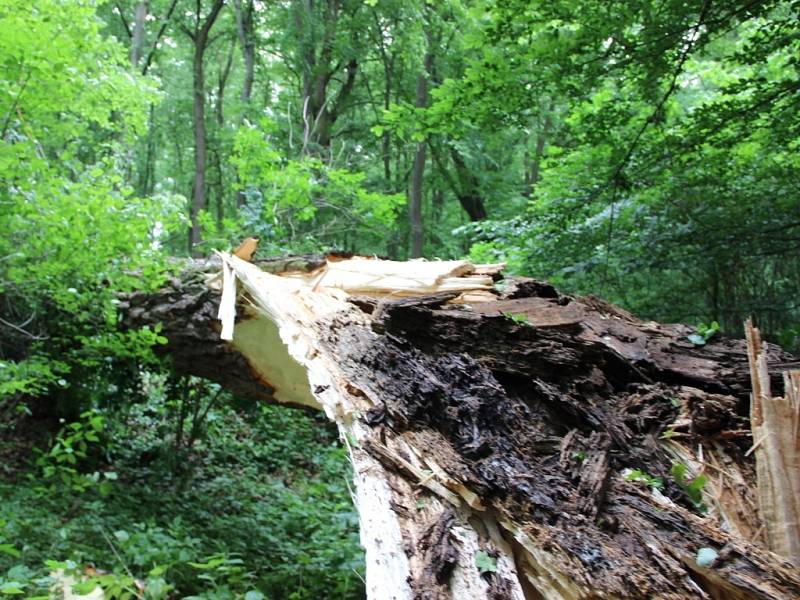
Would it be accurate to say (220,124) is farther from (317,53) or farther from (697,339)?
(697,339)

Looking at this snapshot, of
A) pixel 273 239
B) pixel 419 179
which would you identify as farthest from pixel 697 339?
pixel 419 179

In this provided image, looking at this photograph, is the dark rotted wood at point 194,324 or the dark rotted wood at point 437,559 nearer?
the dark rotted wood at point 437,559

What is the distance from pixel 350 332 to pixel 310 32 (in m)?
10.8

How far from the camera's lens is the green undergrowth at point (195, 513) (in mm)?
4239

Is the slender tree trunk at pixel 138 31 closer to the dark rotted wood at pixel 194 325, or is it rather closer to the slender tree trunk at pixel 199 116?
the slender tree trunk at pixel 199 116

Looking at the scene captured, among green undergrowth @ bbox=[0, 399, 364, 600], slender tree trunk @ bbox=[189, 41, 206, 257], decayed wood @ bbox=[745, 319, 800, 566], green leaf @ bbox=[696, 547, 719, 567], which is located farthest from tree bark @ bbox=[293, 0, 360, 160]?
green leaf @ bbox=[696, 547, 719, 567]

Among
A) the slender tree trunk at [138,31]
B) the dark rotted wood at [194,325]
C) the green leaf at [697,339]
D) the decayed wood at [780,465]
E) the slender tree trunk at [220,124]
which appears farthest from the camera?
the slender tree trunk at [220,124]

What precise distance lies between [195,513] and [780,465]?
536cm

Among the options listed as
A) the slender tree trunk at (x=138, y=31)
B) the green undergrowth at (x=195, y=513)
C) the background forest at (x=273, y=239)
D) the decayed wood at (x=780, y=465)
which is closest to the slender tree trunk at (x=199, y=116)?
the slender tree trunk at (x=138, y=31)

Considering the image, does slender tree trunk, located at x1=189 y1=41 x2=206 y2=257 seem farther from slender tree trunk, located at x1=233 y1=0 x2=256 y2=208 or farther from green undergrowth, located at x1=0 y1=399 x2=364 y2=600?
green undergrowth, located at x1=0 y1=399 x2=364 y2=600

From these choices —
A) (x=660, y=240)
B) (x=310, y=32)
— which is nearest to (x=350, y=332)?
(x=660, y=240)

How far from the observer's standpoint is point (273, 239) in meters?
7.75

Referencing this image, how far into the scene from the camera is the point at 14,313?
6246 millimetres

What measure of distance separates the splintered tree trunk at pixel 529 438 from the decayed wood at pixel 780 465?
3.1 inches
